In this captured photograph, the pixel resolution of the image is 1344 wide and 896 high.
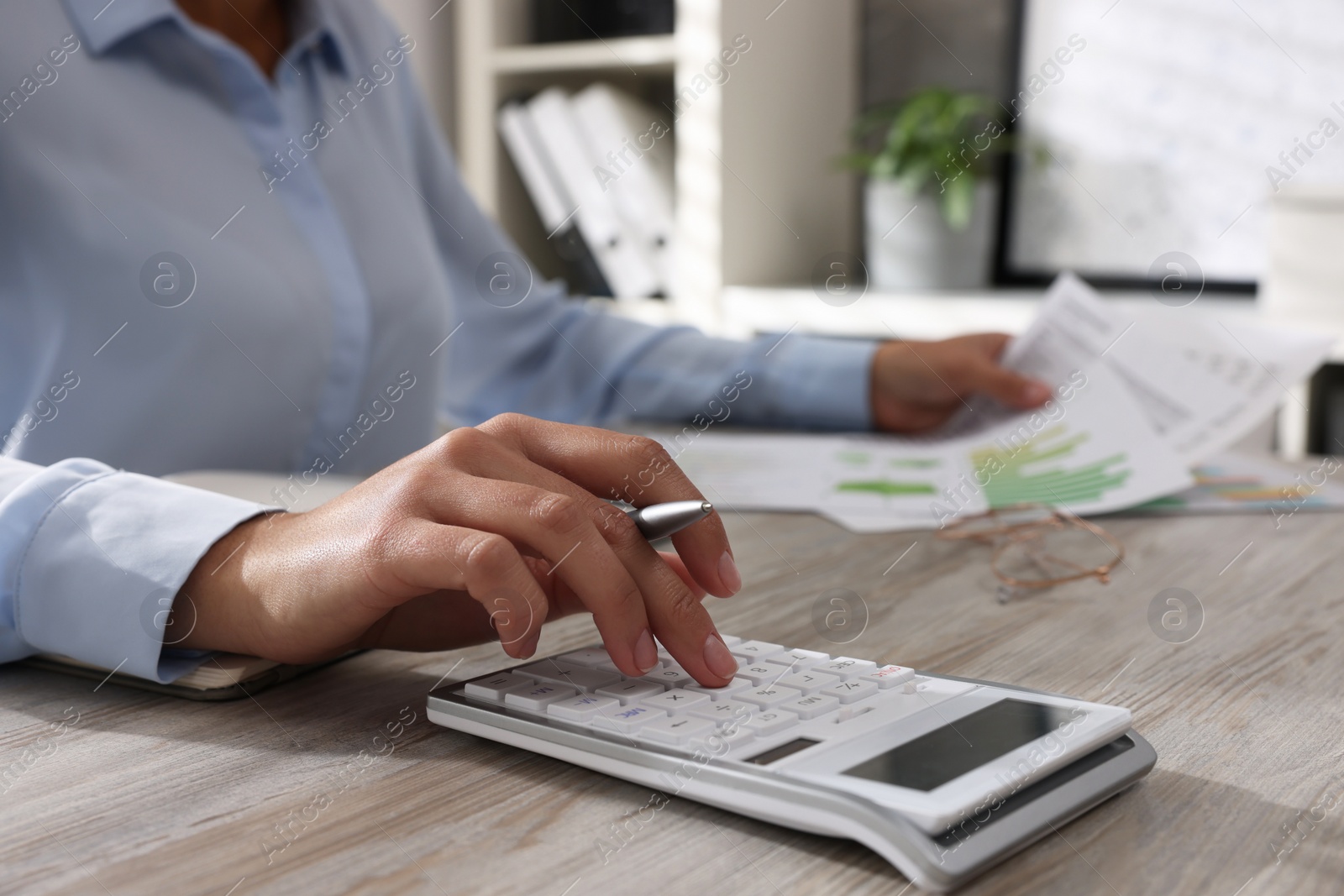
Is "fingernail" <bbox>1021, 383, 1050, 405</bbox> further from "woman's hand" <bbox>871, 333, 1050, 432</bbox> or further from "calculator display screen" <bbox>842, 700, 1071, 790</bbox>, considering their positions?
"calculator display screen" <bbox>842, 700, 1071, 790</bbox>

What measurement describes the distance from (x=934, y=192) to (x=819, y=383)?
2.97ft

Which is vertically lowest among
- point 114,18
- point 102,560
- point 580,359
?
point 580,359

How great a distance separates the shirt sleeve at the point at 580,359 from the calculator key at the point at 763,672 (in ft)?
2.13

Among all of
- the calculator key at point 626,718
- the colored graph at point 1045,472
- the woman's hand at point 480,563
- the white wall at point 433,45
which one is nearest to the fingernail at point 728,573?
the woman's hand at point 480,563

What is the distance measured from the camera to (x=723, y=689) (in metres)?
0.46

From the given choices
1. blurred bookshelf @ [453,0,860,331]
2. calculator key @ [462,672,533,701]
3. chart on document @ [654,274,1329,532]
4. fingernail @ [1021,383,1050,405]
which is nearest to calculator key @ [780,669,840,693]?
calculator key @ [462,672,533,701]

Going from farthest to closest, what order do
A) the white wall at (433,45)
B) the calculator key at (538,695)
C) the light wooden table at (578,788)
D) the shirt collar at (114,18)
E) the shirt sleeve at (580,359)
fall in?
the white wall at (433,45), the shirt sleeve at (580,359), the shirt collar at (114,18), the calculator key at (538,695), the light wooden table at (578,788)

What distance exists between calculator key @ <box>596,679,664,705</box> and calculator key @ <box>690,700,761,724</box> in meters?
0.03

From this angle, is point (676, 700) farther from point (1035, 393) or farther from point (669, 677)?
point (1035, 393)

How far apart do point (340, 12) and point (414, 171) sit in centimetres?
18

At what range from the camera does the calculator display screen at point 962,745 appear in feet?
1.24

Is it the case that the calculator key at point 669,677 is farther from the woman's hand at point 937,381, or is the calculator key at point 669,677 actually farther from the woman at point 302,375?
the woman's hand at point 937,381

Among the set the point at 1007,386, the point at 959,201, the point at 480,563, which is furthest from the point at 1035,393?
the point at 959,201

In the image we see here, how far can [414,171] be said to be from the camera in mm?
1218
